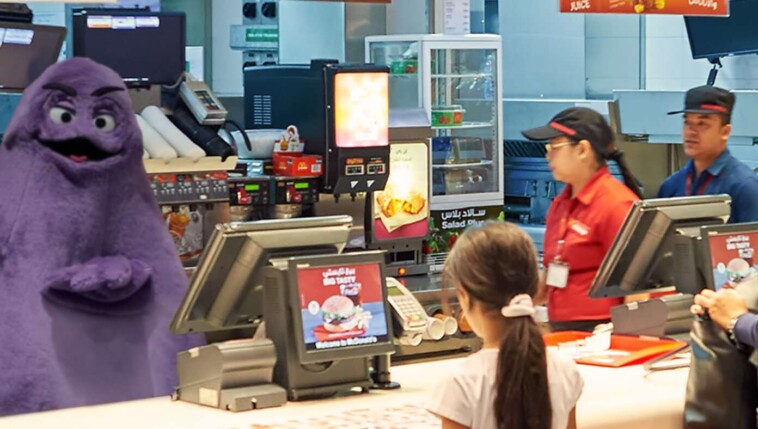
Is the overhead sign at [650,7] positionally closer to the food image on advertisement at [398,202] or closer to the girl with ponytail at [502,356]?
the food image on advertisement at [398,202]

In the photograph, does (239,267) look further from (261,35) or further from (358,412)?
(261,35)

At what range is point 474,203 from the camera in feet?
30.4

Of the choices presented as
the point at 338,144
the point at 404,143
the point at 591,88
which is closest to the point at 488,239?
the point at 338,144

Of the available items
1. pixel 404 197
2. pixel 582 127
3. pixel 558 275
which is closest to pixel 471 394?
pixel 558 275

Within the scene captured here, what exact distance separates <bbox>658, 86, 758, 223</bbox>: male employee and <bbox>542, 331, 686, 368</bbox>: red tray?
118 centimetres

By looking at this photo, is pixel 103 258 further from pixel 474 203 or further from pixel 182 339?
pixel 474 203

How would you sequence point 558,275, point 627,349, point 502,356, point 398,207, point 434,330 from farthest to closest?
point 398,207, point 558,275, point 627,349, point 434,330, point 502,356

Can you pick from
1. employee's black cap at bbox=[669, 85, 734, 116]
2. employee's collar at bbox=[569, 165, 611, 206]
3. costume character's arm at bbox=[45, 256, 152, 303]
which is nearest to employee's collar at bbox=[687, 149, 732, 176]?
employee's black cap at bbox=[669, 85, 734, 116]

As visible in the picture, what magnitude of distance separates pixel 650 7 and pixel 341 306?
484cm

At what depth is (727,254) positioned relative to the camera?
4375mm

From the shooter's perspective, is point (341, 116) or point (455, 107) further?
point (455, 107)

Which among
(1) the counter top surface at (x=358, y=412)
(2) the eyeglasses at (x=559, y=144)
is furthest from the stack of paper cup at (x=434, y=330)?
(2) the eyeglasses at (x=559, y=144)

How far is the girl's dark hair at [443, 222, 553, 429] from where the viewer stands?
8.52ft

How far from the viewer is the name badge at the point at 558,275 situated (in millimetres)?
4777
